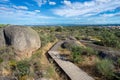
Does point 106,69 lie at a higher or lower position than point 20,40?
lower

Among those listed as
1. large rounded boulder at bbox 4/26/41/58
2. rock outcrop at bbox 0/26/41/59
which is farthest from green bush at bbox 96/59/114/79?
large rounded boulder at bbox 4/26/41/58

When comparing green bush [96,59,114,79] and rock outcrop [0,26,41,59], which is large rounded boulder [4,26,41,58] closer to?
rock outcrop [0,26,41,59]

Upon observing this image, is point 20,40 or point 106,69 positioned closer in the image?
point 106,69

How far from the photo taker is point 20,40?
14.0m

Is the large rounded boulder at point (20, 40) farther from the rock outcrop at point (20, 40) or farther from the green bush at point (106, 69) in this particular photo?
the green bush at point (106, 69)

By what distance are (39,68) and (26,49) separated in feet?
17.0

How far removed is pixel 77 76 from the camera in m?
9.53

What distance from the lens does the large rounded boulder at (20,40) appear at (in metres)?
13.5

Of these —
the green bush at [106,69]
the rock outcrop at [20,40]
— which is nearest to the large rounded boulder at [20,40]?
the rock outcrop at [20,40]

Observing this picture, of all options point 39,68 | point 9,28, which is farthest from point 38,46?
point 39,68

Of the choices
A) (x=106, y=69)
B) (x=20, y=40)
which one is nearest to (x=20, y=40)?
(x=20, y=40)

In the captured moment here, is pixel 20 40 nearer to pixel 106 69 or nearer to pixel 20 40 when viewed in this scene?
pixel 20 40

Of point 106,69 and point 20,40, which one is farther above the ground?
point 20,40

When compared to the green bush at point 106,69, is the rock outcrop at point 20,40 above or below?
above
